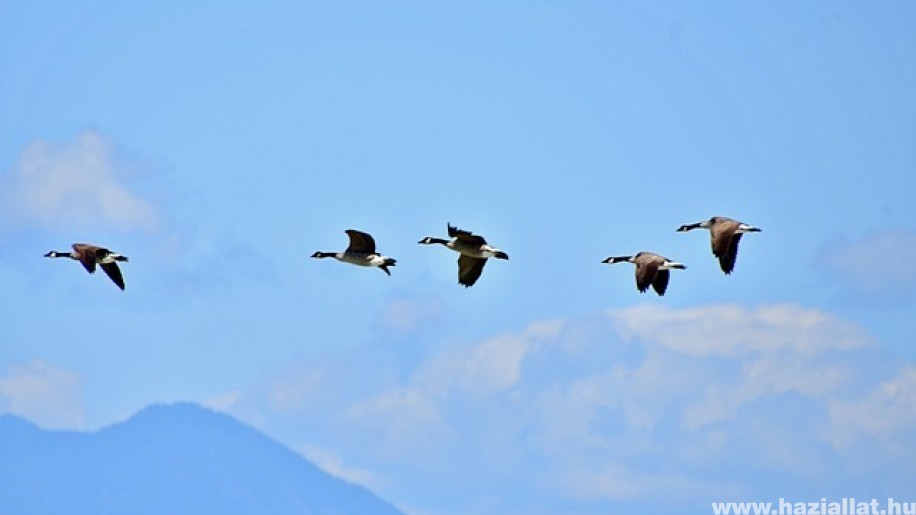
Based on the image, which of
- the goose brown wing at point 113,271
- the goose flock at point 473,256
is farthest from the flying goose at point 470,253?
the goose brown wing at point 113,271

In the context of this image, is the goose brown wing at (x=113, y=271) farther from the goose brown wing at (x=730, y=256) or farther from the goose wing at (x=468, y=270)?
the goose brown wing at (x=730, y=256)

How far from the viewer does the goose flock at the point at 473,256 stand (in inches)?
1473

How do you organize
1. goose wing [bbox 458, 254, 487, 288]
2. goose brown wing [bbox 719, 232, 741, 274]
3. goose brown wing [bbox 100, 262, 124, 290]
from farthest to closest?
goose brown wing [bbox 100, 262, 124, 290]
goose wing [bbox 458, 254, 487, 288]
goose brown wing [bbox 719, 232, 741, 274]

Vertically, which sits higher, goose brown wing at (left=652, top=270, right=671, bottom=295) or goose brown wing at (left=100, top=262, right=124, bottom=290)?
goose brown wing at (left=652, top=270, right=671, bottom=295)

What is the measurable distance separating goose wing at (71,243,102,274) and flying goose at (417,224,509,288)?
629 cm

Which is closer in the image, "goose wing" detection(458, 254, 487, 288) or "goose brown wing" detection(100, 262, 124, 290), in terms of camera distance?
"goose wing" detection(458, 254, 487, 288)

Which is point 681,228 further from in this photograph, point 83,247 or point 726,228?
point 83,247

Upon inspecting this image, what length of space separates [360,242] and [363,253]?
1.67ft

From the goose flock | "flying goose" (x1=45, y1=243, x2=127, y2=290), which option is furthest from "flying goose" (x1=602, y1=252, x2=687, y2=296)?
"flying goose" (x1=45, y1=243, x2=127, y2=290)

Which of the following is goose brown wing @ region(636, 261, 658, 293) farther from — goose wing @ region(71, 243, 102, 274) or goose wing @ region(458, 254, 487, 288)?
goose wing @ region(71, 243, 102, 274)

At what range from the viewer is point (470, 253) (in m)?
38.3

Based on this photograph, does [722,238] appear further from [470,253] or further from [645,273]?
[470,253]

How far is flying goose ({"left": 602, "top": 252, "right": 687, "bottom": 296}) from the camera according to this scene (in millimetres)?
37500

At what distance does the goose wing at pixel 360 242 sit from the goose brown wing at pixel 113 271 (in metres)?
4.15
